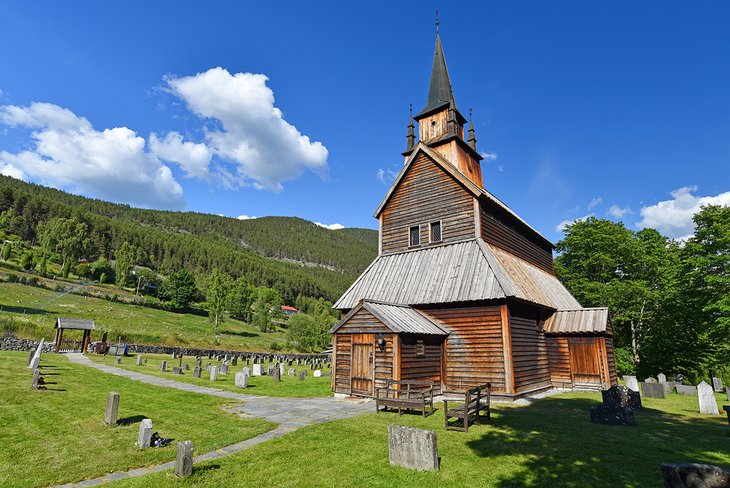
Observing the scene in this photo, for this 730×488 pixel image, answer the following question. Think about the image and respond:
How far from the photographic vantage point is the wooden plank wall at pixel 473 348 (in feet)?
56.3

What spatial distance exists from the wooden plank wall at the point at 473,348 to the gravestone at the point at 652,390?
27.7 ft

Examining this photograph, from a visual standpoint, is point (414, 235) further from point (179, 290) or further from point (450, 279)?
point (179, 290)

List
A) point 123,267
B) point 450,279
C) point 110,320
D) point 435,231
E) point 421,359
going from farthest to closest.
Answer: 1. point 123,267
2. point 110,320
3. point 435,231
4. point 450,279
5. point 421,359

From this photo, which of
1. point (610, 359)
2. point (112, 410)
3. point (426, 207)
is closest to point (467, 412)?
point (112, 410)

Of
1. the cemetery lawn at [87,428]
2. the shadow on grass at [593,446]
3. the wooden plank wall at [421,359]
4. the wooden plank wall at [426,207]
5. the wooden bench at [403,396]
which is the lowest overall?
the cemetery lawn at [87,428]

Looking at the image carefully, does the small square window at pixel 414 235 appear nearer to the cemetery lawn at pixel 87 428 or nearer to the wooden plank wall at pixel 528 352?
the wooden plank wall at pixel 528 352

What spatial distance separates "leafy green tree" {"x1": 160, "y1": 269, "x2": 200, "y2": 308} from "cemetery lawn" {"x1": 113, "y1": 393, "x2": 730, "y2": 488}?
8868 cm

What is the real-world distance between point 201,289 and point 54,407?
107 metres

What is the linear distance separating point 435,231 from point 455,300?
6392 mm

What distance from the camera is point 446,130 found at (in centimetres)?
2762

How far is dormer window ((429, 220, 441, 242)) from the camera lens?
76.3 ft

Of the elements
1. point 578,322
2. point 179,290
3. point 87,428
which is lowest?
point 87,428

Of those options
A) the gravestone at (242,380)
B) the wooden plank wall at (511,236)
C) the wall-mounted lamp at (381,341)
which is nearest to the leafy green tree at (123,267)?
the gravestone at (242,380)

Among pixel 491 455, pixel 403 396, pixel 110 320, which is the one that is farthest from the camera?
pixel 110 320
